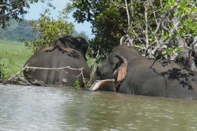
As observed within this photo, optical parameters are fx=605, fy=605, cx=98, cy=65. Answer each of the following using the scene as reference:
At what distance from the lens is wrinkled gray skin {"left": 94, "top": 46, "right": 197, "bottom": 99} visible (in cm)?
1349

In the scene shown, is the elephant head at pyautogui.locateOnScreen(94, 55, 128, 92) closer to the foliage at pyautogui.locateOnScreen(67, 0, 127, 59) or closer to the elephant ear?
the elephant ear

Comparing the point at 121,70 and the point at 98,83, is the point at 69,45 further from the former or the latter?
the point at 121,70

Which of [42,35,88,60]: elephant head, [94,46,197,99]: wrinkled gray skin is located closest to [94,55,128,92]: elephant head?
→ [94,46,197,99]: wrinkled gray skin

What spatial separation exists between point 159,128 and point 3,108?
258 centimetres

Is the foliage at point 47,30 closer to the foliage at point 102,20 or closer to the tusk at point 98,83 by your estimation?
the foliage at point 102,20

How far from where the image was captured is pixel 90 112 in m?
9.69

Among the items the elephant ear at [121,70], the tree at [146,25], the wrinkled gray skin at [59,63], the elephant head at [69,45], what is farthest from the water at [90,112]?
the elephant head at [69,45]

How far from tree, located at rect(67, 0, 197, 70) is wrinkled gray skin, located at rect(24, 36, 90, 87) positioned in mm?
1382

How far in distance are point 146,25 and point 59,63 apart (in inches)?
104

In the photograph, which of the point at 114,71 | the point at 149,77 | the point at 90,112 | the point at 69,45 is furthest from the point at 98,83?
the point at 90,112

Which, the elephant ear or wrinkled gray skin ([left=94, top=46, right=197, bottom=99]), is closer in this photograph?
wrinkled gray skin ([left=94, top=46, right=197, bottom=99])

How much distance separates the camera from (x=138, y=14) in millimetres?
18312

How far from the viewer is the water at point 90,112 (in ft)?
26.5

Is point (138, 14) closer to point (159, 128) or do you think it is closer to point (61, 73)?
point (61, 73)
